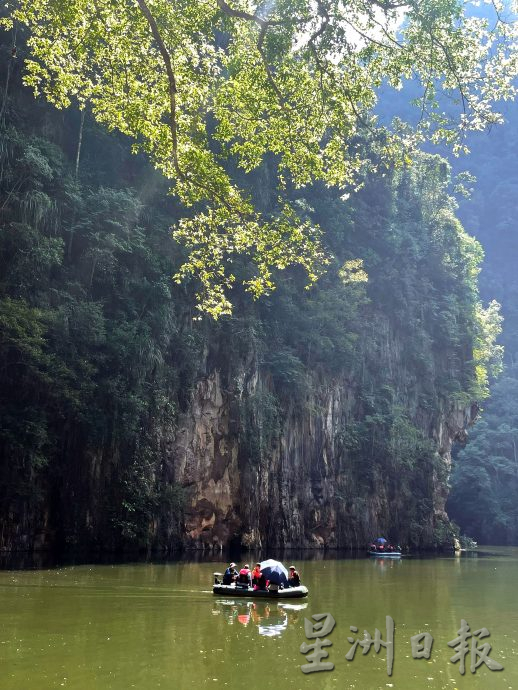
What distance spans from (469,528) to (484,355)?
15.1 m

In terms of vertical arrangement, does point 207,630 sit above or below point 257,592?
below

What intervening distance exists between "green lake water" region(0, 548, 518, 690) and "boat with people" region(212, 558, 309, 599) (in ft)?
1.29

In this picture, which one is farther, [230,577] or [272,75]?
[230,577]

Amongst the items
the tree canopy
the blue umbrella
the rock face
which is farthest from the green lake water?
the rock face

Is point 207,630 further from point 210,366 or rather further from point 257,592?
point 210,366

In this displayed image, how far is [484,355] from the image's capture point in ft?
136

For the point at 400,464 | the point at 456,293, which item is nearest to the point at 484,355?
the point at 456,293

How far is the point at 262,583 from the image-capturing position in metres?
14.4

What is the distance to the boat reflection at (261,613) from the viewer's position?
10.9m

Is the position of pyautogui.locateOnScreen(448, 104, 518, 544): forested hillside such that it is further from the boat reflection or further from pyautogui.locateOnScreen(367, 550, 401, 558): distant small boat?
the boat reflection

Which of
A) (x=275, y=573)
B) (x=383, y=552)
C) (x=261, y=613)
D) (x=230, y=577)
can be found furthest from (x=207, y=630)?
(x=383, y=552)

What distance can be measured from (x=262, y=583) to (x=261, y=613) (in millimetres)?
1998

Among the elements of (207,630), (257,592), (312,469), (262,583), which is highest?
(312,469)

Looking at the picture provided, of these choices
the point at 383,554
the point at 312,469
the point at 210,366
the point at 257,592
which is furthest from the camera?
the point at 312,469
